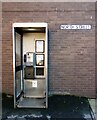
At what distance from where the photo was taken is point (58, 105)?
6.62 meters

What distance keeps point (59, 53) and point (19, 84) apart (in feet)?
5.18

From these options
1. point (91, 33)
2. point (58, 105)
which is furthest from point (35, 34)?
point (58, 105)

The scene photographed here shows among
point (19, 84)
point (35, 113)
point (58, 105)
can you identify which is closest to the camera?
point (35, 113)

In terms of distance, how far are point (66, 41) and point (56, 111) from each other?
233cm

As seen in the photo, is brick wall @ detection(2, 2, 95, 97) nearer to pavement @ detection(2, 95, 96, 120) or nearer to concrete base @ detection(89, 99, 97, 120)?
concrete base @ detection(89, 99, 97, 120)

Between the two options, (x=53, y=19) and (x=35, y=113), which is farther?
(x=53, y=19)

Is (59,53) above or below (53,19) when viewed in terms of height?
below

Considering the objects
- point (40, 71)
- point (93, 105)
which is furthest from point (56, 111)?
point (40, 71)

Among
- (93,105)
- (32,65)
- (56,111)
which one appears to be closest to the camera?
(56,111)

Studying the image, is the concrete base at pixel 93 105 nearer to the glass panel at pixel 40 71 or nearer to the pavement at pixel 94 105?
the pavement at pixel 94 105

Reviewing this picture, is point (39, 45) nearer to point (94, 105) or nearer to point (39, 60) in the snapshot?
point (39, 60)

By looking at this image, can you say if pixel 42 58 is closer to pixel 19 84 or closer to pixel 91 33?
pixel 19 84

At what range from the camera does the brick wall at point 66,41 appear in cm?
738

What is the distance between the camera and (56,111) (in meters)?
6.12
